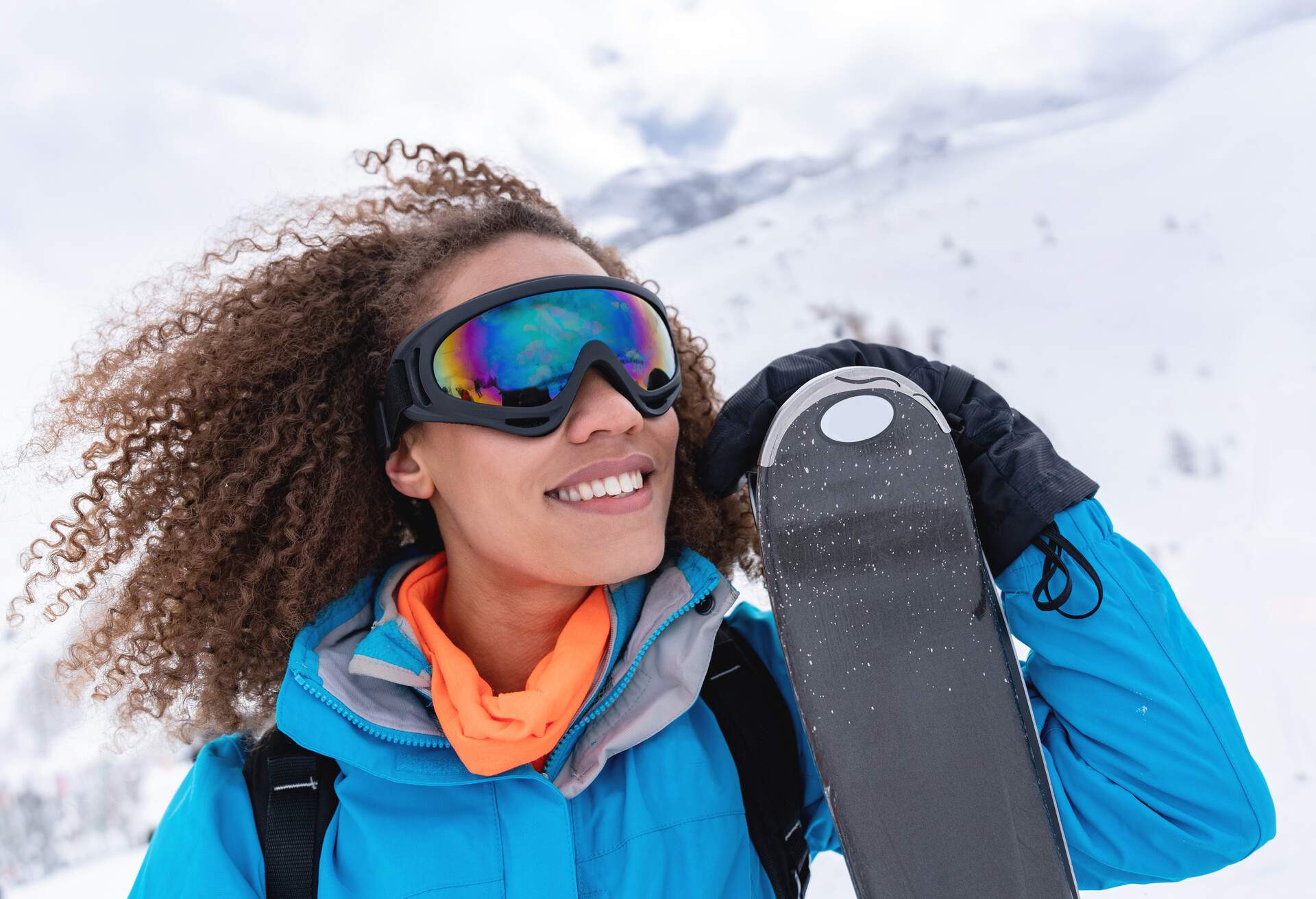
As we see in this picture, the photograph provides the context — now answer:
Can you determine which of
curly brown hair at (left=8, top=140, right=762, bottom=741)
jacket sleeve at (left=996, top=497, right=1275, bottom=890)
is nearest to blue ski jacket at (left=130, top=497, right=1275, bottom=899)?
jacket sleeve at (left=996, top=497, right=1275, bottom=890)

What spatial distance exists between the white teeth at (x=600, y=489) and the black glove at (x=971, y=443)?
0.67ft

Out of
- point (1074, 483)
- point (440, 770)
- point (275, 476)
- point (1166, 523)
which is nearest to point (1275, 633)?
point (1166, 523)

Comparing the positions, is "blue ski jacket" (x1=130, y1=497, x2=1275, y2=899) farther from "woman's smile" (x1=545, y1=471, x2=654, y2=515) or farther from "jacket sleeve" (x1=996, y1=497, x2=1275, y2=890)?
"woman's smile" (x1=545, y1=471, x2=654, y2=515)

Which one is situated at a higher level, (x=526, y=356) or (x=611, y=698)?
(x=526, y=356)

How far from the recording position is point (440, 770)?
163 centimetres

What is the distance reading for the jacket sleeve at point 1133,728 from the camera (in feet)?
4.81

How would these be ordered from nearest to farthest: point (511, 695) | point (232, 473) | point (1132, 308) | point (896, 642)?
point (511, 695)
point (896, 642)
point (232, 473)
point (1132, 308)

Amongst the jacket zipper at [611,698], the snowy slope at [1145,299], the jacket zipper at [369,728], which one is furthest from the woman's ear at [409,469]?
the snowy slope at [1145,299]

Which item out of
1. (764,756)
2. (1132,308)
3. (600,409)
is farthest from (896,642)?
(1132,308)

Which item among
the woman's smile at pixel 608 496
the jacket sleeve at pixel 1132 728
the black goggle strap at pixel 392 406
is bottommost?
the jacket sleeve at pixel 1132 728

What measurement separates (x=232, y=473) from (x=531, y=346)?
778 mm

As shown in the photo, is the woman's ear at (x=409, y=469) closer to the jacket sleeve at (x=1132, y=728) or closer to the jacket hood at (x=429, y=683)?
the jacket hood at (x=429, y=683)

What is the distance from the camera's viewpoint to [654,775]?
5.50 ft

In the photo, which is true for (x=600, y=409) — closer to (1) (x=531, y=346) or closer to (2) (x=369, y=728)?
(1) (x=531, y=346)
